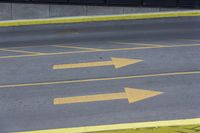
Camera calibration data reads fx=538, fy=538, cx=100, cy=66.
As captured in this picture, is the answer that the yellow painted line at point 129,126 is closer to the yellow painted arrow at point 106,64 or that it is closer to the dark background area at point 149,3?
the yellow painted arrow at point 106,64

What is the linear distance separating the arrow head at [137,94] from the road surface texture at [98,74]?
0.08 feet

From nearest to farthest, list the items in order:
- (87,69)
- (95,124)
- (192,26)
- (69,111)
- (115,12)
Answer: (95,124) < (69,111) < (87,69) < (192,26) < (115,12)

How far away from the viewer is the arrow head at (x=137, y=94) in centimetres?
1326

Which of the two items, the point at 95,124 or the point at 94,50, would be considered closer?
the point at 95,124

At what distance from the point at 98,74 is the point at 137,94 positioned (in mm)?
2401

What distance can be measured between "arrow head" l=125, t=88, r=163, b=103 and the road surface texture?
1.0 inches

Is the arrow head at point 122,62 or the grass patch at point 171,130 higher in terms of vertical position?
the grass patch at point 171,130

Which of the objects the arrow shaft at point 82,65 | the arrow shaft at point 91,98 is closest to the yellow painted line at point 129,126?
the arrow shaft at point 91,98

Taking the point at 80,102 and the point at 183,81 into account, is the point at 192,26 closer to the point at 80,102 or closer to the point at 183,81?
the point at 183,81

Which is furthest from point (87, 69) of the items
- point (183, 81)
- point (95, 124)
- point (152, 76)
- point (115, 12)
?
point (115, 12)

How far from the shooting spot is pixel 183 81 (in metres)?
14.6

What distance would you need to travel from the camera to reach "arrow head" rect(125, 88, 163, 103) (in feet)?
43.5

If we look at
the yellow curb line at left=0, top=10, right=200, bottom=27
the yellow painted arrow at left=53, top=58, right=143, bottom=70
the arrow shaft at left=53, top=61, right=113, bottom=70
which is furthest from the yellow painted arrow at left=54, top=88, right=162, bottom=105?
the yellow curb line at left=0, top=10, right=200, bottom=27

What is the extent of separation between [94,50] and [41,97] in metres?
5.26
